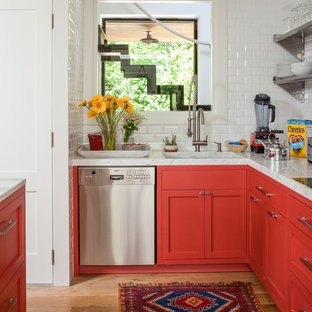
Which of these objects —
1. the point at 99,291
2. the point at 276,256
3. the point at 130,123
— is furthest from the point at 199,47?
the point at 99,291

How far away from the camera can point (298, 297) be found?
241cm

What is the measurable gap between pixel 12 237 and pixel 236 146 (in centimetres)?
233

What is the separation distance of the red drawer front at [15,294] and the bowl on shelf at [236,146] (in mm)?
2216

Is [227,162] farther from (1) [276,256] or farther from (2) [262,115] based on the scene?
(1) [276,256]

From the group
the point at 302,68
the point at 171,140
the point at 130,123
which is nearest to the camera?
the point at 302,68

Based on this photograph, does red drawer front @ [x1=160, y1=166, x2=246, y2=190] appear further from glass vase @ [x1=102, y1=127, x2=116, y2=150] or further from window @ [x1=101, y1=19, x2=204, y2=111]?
window @ [x1=101, y1=19, x2=204, y2=111]

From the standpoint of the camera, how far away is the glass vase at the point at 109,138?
3.84 metres

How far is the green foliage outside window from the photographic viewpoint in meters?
4.27

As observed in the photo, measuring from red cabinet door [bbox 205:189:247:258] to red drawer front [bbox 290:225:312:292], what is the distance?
3.70 feet

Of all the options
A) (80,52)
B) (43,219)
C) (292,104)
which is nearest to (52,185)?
(43,219)

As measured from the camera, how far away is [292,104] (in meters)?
4.22

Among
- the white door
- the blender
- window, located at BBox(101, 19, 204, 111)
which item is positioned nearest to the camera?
the white door

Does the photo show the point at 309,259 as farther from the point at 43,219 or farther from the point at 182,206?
the point at 43,219

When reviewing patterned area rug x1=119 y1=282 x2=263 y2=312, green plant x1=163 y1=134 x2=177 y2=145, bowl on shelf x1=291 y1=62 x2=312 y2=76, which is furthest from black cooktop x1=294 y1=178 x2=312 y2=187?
green plant x1=163 y1=134 x2=177 y2=145
